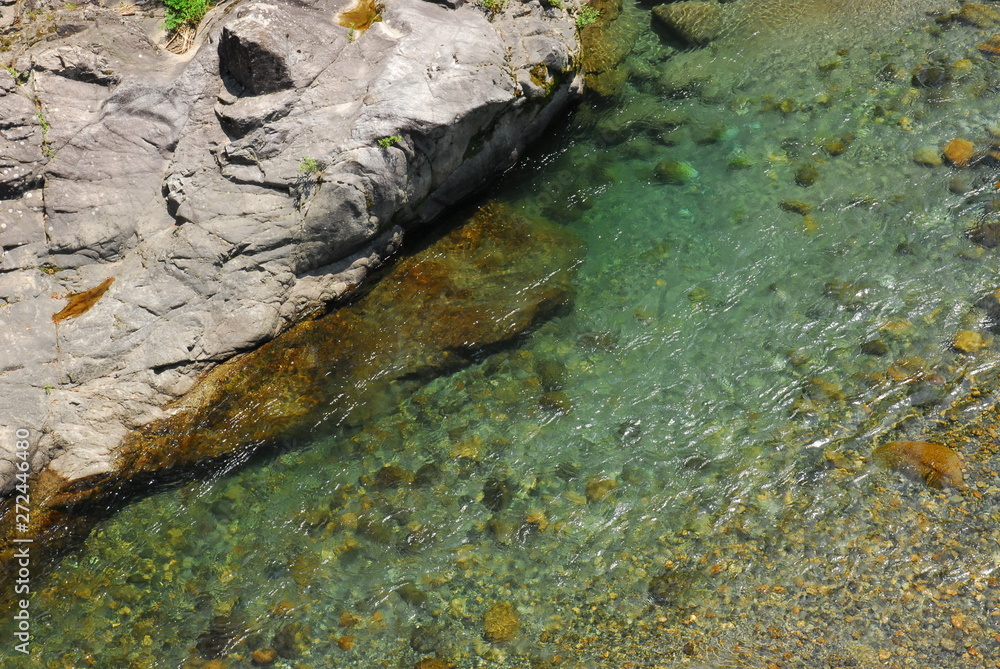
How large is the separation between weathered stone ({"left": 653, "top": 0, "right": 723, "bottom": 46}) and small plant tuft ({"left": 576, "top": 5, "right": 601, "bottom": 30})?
101cm

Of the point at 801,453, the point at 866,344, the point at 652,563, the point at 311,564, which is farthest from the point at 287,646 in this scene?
the point at 866,344

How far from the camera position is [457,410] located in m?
7.27

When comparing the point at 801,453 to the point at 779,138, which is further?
the point at 779,138

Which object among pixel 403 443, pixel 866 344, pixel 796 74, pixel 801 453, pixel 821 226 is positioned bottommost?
pixel 403 443

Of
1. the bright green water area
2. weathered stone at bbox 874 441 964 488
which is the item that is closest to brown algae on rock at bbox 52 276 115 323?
the bright green water area

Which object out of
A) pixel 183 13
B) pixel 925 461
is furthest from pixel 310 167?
pixel 925 461

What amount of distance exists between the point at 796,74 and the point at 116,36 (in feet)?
28.7

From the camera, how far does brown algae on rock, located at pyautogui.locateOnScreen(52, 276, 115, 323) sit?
758cm

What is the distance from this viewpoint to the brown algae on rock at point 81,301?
7582 mm

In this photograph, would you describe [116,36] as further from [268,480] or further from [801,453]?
[801,453]

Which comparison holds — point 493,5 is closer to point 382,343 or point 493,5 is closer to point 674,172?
point 674,172

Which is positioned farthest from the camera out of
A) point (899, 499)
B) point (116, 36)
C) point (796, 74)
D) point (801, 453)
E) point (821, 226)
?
point (796, 74)

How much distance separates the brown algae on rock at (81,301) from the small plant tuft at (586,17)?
7177 millimetres

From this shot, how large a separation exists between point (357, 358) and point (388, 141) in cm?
241
